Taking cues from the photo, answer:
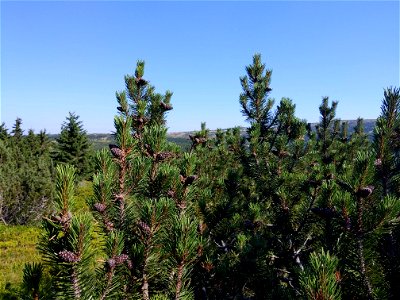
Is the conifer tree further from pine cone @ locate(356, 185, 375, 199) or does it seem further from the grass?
the grass

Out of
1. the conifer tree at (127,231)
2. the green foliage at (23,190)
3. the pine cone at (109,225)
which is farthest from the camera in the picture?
the green foliage at (23,190)

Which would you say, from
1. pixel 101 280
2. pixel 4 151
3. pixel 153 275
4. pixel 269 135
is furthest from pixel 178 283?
pixel 4 151

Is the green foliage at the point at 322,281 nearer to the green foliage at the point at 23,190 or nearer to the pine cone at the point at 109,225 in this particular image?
the pine cone at the point at 109,225

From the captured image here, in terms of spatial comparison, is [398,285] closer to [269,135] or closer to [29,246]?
[269,135]

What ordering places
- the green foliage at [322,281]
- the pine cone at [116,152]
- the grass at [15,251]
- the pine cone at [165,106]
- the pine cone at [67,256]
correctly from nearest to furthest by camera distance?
1. the green foliage at [322,281]
2. the pine cone at [67,256]
3. the pine cone at [116,152]
4. the pine cone at [165,106]
5. the grass at [15,251]

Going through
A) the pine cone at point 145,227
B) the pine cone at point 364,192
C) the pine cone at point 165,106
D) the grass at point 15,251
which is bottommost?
the grass at point 15,251

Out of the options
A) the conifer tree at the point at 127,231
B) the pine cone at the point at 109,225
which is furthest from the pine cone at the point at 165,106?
the pine cone at the point at 109,225

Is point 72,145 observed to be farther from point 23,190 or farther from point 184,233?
point 184,233

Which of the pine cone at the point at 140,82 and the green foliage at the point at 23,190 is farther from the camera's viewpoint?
the green foliage at the point at 23,190

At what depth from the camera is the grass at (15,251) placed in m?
11.5

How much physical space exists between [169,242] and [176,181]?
76 centimetres

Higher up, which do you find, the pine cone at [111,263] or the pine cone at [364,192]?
the pine cone at [364,192]

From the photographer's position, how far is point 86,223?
2.04 metres

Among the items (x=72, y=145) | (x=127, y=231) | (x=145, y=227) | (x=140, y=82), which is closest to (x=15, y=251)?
(x=140, y=82)
